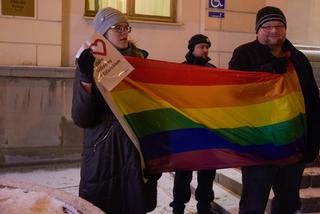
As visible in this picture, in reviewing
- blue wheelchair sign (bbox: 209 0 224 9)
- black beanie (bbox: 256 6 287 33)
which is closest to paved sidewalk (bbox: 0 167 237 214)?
black beanie (bbox: 256 6 287 33)

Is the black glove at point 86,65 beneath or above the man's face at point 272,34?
beneath

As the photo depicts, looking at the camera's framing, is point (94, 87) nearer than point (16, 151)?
Yes

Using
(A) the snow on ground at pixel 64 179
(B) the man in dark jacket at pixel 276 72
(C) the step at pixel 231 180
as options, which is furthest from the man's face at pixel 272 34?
(A) the snow on ground at pixel 64 179

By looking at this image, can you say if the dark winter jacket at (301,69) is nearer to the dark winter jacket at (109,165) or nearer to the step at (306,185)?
the dark winter jacket at (109,165)

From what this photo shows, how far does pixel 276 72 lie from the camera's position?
312 cm

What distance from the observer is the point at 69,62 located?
6277 millimetres

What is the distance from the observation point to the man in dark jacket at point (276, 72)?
118 inches

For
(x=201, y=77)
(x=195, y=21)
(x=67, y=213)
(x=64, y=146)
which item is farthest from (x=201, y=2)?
(x=67, y=213)

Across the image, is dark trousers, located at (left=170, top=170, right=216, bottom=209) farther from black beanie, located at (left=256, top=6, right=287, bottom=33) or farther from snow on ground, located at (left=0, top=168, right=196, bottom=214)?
black beanie, located at (left=256, top=6, right=287, bottom=33)

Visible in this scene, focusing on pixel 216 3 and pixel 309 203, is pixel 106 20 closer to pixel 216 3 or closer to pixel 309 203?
pixel 309 203

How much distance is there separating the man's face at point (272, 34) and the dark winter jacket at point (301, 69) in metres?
0.07

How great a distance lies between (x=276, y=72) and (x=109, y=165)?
4.35ft

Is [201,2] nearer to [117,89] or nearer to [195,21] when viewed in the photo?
[195,21]

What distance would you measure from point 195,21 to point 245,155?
394cm
